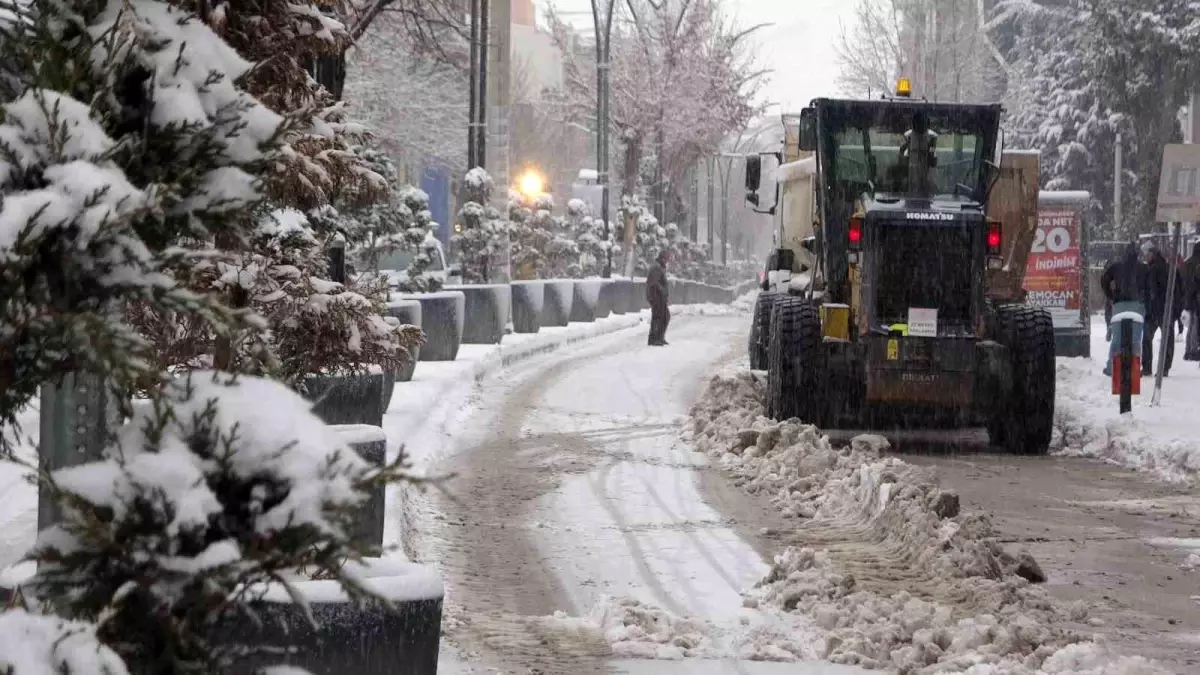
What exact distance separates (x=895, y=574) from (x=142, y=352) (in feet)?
21.9

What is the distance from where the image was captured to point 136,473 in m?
3.18

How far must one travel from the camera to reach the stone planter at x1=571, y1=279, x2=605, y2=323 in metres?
39.2

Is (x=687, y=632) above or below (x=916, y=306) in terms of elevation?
below

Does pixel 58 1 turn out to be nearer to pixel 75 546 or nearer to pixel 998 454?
pixel 75 546

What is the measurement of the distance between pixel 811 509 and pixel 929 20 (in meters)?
59.3

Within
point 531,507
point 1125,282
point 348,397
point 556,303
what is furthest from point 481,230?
point 348,397

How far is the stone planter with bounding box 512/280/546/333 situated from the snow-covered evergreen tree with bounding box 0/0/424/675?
2929 cm

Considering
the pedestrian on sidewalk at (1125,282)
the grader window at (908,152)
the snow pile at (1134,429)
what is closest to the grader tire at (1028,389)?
the snow pile at (1134,429)

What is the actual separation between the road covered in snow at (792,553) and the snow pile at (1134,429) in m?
0.22

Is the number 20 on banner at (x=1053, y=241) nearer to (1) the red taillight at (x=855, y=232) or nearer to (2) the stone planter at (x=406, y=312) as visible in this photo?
(2) the stone planter at (x=406, y=312)

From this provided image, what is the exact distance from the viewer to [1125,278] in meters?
23.4

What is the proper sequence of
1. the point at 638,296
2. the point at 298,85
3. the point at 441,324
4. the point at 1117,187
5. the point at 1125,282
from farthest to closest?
the point at 1117,187, the point at 638,296, the point at 1125,282, the point at 441,324, the point at 298,85

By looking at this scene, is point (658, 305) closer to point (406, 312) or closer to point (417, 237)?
point (417, 237)

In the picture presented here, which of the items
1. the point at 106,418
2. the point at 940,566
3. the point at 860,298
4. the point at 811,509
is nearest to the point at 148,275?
the point at 106,418
